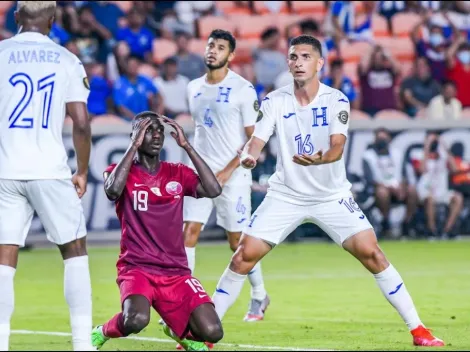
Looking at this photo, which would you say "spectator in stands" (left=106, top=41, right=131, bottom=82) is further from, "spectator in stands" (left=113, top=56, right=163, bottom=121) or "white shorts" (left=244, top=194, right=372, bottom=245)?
"white shorts" (left=244, top=194, right=372, bottom=245)

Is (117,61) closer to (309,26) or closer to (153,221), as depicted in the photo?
(309,26)

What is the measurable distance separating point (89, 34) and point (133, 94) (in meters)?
1.94

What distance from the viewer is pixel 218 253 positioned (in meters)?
19.0

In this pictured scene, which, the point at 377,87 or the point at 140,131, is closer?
the point at 140,131

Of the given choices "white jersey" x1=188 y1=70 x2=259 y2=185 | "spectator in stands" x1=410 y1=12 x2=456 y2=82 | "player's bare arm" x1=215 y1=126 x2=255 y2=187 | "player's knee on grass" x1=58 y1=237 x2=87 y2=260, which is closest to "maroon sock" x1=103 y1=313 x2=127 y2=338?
"player's knee on grass" x1=58 y1=237 x2=87 y2=260

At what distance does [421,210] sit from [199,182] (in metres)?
12.6

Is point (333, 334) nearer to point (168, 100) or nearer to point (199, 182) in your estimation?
point (199, 182)

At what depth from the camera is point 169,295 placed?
340 inches

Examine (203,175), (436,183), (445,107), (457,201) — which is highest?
(203,175)

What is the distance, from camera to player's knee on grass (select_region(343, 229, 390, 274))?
9367mm

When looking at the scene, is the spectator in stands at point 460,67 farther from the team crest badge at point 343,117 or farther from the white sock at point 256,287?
the team crest badge at point 343,117

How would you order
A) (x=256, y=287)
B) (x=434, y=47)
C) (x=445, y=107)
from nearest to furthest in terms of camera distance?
(x=256, y=287)
(x=445, y=107)
(x=434, y=47)

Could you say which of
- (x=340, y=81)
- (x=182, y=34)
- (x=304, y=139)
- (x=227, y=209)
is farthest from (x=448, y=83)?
(x=304, y=139)

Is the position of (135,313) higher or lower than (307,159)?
lower
